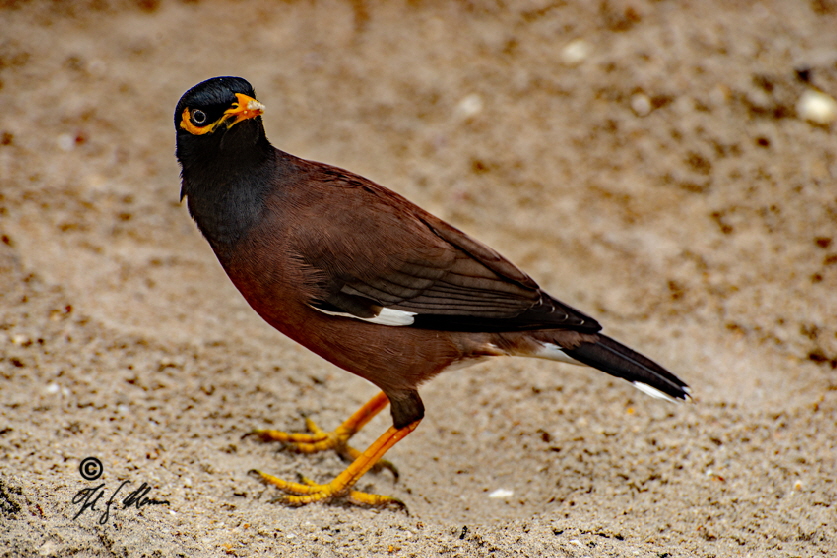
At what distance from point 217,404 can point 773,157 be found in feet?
15.8

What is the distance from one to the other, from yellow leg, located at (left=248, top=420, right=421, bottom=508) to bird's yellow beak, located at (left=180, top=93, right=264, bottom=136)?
1.86 m

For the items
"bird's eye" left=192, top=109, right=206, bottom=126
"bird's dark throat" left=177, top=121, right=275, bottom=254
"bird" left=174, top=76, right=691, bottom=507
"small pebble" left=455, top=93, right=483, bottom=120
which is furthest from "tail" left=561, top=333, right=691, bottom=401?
"small pebble" left=455, top=93, right=483, bottom=120

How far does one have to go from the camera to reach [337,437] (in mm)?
4570

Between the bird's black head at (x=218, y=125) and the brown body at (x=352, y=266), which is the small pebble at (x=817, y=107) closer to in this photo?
the brown body at (x=352, y=266)

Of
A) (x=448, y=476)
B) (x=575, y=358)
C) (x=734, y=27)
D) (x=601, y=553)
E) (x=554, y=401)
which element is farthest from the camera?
(x=734, y=27)

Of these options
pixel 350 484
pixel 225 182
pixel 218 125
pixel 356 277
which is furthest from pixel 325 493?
pixel 218 125

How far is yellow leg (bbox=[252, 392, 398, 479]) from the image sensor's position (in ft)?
14.8

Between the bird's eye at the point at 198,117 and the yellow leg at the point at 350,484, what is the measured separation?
1906mm

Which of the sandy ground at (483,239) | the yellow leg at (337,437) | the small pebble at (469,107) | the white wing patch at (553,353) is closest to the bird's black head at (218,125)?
the sandy ground at (483,239)

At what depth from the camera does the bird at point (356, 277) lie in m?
3.80

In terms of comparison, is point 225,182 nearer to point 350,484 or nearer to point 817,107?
point 350,484

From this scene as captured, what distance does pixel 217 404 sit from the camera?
4.57 meters

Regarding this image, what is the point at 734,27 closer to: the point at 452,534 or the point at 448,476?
the point at 448,476

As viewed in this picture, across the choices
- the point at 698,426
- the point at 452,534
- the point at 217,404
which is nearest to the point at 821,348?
the point at 698,426
